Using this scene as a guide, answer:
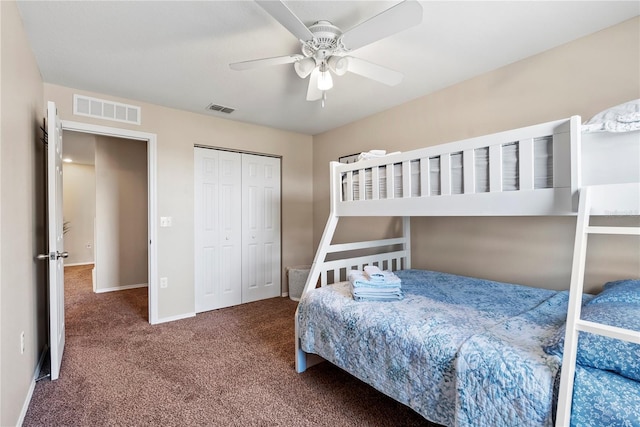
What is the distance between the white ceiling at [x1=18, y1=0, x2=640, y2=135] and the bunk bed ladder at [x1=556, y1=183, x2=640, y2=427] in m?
1.25

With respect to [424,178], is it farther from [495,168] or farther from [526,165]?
[526,165]

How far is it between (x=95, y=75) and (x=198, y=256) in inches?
77.2

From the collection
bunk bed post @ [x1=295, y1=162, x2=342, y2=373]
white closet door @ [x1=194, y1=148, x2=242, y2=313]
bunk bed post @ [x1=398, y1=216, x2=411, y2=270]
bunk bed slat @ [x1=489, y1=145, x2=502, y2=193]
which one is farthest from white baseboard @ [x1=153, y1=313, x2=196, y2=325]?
bunk bed slat @ [x1=489, y1=145, x2=502, y2=193]

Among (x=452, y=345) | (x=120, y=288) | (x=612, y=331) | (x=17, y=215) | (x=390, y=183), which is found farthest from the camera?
(x=120, y=288)

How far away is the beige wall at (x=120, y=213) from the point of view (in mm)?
4473

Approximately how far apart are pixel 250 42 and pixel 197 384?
2314mm

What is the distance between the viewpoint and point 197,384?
2.00 metres

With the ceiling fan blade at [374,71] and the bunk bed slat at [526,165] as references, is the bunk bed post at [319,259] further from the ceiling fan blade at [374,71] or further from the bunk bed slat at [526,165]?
the bunk bed slat at [526,165]

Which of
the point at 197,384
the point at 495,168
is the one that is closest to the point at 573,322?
the point at 495,168

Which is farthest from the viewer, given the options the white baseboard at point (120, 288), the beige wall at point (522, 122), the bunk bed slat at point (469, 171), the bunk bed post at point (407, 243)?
the white baseboard at point (120, 288)

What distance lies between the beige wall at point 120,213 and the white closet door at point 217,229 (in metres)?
1.80

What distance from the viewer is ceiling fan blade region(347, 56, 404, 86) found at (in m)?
1.85

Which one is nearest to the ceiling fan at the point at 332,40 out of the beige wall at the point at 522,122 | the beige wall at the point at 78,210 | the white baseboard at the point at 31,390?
the beige wall at the point at 522,122

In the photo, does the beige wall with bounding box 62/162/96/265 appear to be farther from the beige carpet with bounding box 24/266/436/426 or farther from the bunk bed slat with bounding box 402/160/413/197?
the bunk bed slat with bounding box 402/160/413/197
